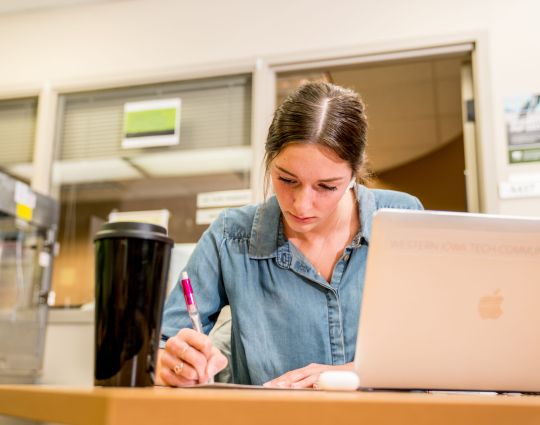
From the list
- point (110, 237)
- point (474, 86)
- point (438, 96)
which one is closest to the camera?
point (110, 237)

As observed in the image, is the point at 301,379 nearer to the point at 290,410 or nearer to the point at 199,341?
the point at 199,341

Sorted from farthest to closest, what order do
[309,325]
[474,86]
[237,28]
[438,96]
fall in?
[438,96] < [237,28] < [474,86] < [309,325]

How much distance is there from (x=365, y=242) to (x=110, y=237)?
0.77m

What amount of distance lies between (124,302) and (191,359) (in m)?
0.23

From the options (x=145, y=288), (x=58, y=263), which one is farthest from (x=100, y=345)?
(x=58, y=263)

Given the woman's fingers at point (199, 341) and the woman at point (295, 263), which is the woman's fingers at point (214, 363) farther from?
the woman at point (295, 263)

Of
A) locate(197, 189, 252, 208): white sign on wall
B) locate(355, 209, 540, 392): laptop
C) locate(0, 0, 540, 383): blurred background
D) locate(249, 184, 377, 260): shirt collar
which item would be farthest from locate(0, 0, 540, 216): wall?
locate(355, 209, 540, 392): laptop

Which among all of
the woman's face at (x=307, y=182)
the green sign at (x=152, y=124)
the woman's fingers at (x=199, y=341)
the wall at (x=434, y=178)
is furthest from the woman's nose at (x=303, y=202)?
the wall at (x=434, y=178)

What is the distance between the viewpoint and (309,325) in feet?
3.70

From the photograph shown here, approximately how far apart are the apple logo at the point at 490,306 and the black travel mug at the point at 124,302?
0.38 metres

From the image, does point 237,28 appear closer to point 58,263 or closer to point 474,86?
point 474,86

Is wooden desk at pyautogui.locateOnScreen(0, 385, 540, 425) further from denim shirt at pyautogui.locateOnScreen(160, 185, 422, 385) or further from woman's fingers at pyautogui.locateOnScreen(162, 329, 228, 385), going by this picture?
denim shirt at pyautogui.locateOnScreen(160, 185, 422, 385)

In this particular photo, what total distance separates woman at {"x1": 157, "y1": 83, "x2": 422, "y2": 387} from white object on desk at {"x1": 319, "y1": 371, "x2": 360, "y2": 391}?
547mm

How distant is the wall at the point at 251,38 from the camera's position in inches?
89.0
